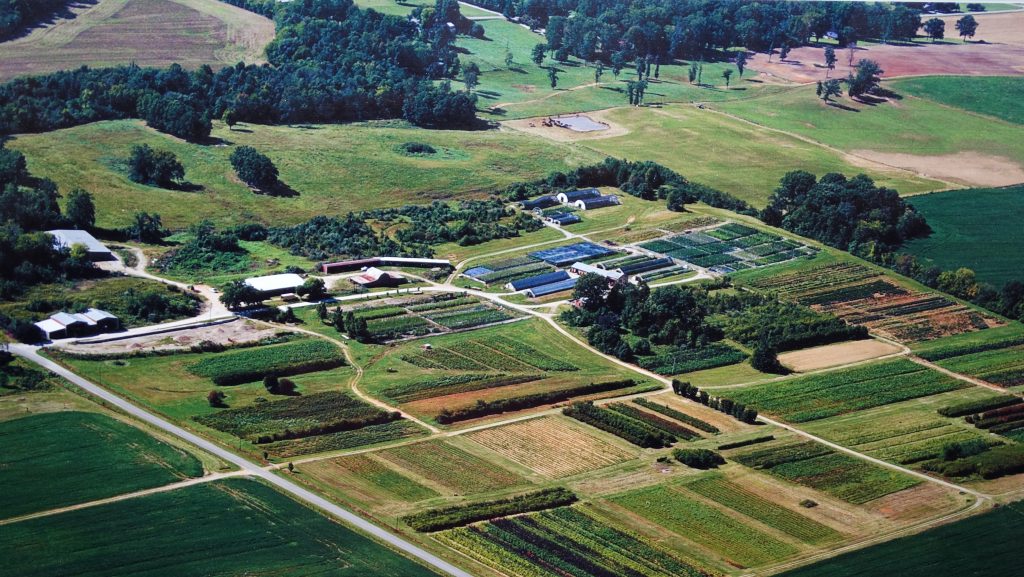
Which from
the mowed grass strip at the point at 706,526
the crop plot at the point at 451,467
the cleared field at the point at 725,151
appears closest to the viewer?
the mowed grass strip at the point at 706,526

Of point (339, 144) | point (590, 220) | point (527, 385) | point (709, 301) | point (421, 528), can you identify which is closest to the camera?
point (421, 528)

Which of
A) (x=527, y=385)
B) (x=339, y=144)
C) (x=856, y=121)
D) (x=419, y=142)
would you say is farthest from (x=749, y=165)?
(x=527, y=385)

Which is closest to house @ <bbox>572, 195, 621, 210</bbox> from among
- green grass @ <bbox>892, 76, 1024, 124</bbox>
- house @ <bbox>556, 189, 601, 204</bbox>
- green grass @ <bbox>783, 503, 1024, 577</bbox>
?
house @ <bbox>556, 189, 601, 204</bbox>

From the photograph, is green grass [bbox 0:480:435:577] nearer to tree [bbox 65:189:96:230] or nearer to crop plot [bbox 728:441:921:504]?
crop plot [bbox 728:441:921:504]

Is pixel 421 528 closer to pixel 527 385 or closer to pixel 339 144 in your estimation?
pixel 527 385

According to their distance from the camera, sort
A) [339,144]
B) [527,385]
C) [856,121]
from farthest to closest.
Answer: [856,121], [339,144], [527,385]

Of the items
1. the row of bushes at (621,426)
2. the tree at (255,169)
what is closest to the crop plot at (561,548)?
the row of bushes at (621,426)

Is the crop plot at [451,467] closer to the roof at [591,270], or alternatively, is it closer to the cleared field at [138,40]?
the roof at [591,270]
